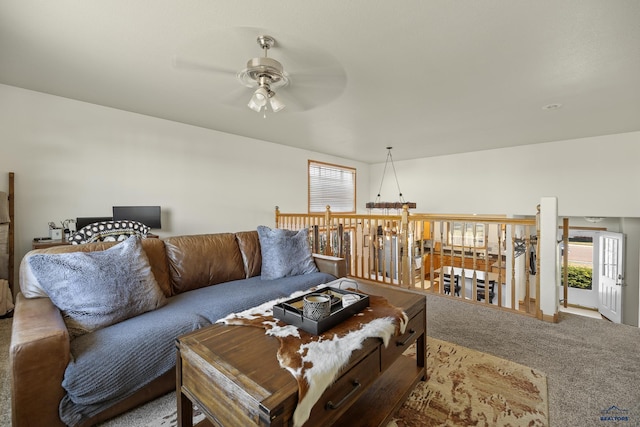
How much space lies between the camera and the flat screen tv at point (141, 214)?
350cm

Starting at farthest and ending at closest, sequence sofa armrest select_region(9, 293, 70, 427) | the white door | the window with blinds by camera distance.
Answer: the window with blinds → the white door → sofa armrest select_region(9, 293, 70, 427)

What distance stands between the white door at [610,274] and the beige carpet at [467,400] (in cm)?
489

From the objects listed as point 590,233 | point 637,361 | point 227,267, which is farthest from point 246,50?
point 590,233

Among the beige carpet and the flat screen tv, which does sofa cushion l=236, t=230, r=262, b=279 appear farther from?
the flat screen tv

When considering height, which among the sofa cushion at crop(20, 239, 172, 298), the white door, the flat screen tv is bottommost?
the white door

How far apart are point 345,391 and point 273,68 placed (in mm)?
2001

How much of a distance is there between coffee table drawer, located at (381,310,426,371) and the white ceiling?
1.93m

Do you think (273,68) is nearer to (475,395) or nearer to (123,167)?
(475,395)

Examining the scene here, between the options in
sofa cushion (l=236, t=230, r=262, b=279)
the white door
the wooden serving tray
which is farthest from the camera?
the white door

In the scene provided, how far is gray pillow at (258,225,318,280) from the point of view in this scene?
110 inches

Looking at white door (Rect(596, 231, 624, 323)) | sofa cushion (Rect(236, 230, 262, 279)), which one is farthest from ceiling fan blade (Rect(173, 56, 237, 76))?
white door (Rect(596, 231, 624, 323))

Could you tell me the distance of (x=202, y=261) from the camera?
8.39 feet

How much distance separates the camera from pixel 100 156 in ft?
11.3

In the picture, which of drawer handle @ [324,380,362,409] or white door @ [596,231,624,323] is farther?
white door @ [596,231,624,323]
